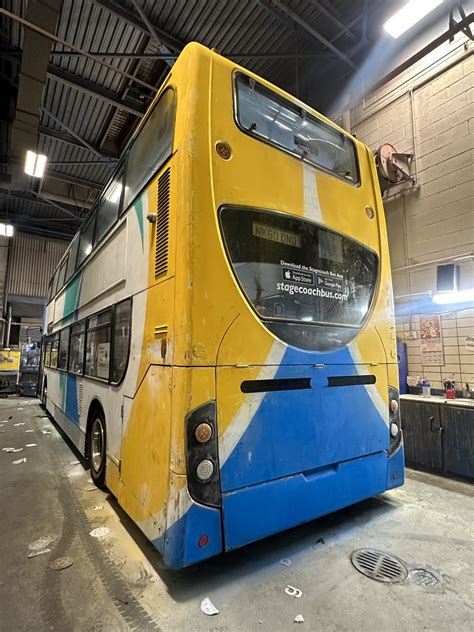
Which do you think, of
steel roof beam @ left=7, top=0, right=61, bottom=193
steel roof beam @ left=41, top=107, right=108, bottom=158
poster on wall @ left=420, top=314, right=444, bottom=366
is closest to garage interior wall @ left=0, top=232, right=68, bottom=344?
steel roof beam @ left=7, top=0, right=61, bottom=193

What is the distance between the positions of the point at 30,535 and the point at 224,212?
Result: 10.2 feet

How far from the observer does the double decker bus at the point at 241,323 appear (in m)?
2.07

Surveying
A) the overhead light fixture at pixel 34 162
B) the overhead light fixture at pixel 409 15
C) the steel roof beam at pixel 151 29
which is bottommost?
the overhead light fixture at pixel 409 15

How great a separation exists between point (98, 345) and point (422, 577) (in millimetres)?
3571

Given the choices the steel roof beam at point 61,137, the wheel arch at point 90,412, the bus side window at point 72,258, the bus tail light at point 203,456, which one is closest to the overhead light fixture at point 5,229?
the steel roof beam at point 61,137

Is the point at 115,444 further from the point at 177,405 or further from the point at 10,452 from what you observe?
the point at 10,452

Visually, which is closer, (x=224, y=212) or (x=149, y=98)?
(x=224, y=212)

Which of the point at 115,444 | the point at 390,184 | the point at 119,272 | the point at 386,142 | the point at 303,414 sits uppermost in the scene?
the point at 386,142

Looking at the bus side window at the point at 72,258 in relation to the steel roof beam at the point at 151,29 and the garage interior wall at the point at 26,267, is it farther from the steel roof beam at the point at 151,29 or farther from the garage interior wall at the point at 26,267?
the garage interior wall at the point at 26,267

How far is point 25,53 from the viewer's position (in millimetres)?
5199

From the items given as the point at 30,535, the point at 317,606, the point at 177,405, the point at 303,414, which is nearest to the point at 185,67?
the point at 177,405

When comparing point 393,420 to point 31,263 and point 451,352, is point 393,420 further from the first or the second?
point 31,263

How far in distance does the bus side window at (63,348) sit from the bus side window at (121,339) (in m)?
3.13

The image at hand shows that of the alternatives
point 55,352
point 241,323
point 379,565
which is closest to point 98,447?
point 241,323
